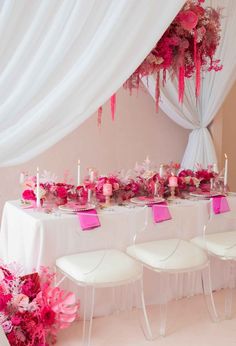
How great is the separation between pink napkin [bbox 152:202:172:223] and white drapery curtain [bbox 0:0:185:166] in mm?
1476

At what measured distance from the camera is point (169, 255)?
8.26 ft

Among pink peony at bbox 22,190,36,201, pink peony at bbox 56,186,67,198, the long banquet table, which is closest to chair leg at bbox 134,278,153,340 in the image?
the long banquet table

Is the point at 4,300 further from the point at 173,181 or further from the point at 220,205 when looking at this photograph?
the point at 220,205

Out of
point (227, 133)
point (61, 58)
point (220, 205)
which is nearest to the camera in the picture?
point (61, 58)

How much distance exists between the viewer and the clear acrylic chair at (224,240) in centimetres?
272

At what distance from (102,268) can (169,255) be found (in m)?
0.46

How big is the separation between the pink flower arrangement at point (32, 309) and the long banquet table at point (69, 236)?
21 cm

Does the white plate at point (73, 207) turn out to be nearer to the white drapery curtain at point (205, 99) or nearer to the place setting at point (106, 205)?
the place setting at point (106, 205)

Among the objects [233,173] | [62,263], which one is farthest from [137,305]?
[233,173]

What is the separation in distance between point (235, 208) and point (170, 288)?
785 millimetres

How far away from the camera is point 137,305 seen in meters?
2.81

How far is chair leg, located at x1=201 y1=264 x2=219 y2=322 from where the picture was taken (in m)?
2.73

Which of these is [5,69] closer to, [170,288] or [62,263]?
[62,263]

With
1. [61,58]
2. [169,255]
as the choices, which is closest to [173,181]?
[169,255]
